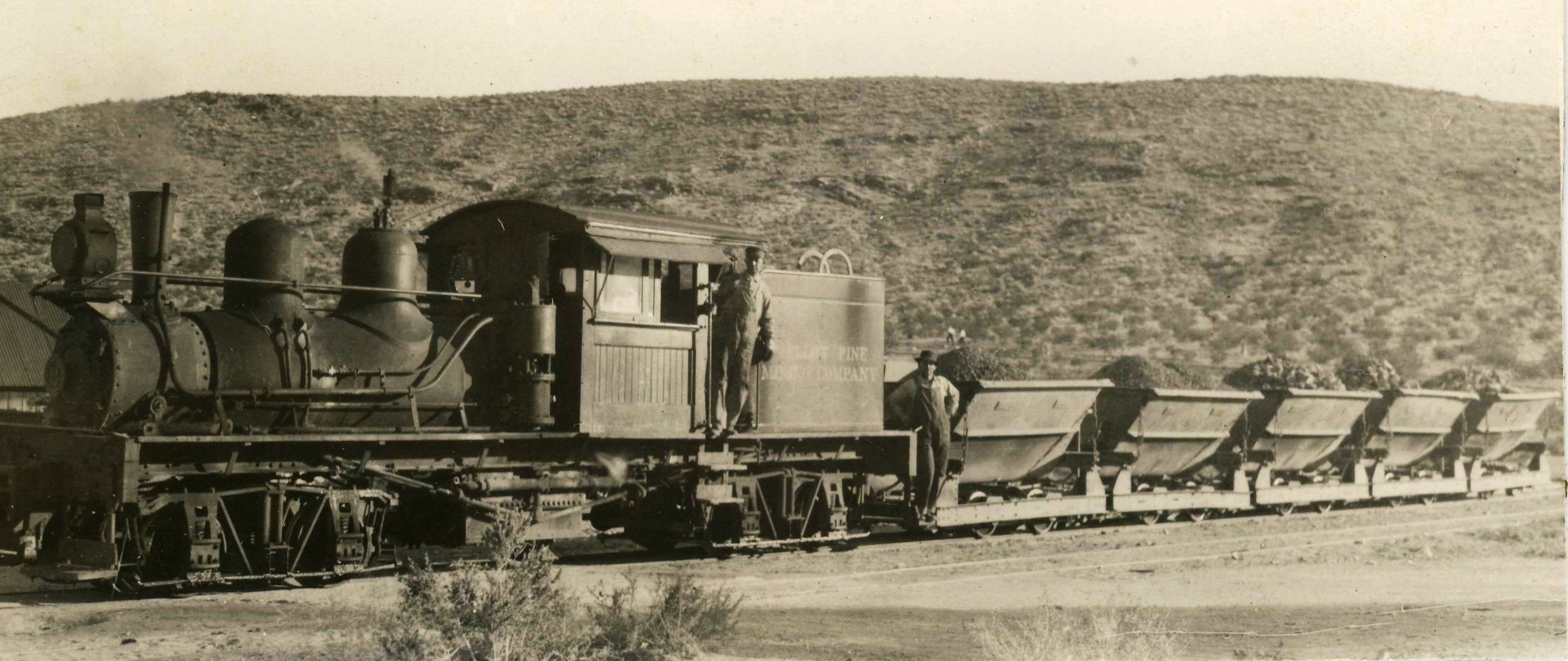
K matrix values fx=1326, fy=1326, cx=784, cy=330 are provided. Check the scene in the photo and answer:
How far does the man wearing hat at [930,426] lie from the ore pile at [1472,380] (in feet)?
46.7

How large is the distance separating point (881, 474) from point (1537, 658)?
6.73 meters

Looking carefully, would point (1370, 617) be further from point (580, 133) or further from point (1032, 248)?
point (580, 133)

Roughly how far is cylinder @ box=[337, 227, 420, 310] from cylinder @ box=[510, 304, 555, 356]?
910mm

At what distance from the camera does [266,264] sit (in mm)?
10016

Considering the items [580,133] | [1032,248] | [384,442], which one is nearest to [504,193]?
[580,133]

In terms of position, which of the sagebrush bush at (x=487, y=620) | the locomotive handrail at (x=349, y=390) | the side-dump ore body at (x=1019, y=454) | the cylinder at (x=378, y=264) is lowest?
the sagebrush bush at (x=487, y=620)

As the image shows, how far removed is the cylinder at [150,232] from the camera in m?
9.34

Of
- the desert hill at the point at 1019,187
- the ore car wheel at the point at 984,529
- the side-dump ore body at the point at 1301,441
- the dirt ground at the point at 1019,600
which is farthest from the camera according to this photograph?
the desert hill at the point at 1019,187

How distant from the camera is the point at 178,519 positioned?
30.8 ft

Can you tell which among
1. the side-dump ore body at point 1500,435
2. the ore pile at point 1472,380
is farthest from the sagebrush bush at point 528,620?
the ore pile at point 1472,380

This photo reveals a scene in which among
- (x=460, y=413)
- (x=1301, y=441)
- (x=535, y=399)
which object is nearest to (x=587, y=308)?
(x=535, y=399)

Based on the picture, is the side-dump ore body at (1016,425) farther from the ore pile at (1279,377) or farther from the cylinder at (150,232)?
the ore pile at (1279,377)

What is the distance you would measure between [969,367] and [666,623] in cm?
1616

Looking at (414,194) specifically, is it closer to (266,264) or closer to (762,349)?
(762,349)
